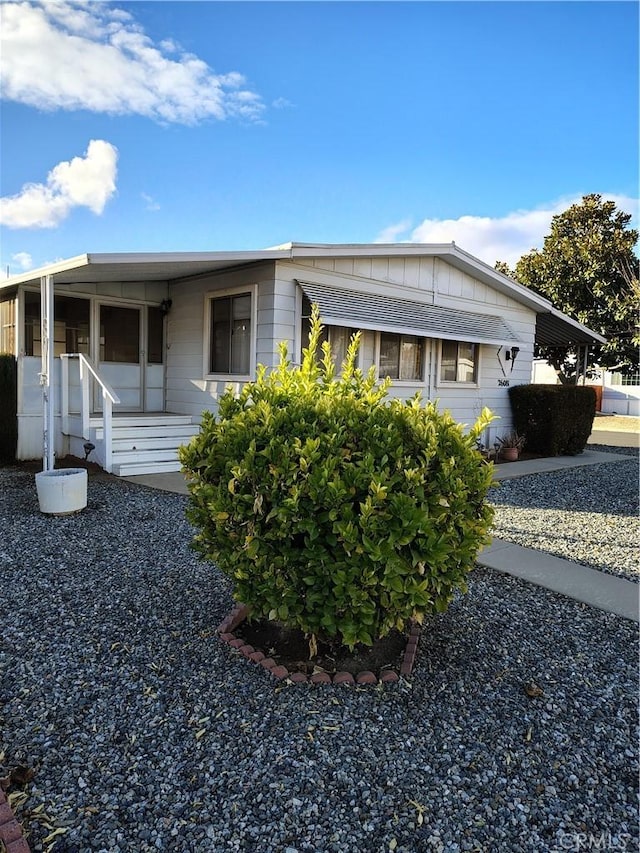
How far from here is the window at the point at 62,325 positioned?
8.93 meters

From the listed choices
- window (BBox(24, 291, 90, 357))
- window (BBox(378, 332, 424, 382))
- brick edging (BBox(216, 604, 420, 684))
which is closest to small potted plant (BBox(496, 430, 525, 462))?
window (BBox(378, 332, 424, 382))

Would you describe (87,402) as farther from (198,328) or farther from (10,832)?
(10,832)

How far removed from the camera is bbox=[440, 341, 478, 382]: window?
11.1 meters

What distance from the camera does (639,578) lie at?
4.36 m

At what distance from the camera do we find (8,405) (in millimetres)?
8422

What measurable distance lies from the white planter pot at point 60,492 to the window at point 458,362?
7.59 meters

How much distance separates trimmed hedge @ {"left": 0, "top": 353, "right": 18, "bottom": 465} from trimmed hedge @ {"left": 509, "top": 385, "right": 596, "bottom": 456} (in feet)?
32.3

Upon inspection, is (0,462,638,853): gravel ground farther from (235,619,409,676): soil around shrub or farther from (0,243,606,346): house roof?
Result: (0,243,606,346): house roof

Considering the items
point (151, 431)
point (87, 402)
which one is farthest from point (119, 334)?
point (151, 431)

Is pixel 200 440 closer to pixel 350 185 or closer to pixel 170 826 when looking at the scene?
pixel 170 826

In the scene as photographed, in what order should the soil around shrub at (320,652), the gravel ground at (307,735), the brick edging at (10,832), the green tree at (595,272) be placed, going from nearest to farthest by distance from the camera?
the brick edging at (10,832) → the gravel ground at (307,735) → the soil around shrub at (320,652) → the green tree at (595,272)

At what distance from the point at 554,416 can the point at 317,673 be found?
395 inches

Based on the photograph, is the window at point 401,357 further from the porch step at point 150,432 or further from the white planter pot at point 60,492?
the white planter pot at point 60,492

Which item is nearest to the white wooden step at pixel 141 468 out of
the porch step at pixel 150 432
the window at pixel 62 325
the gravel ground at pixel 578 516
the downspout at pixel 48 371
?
the porch step at pixel 150 432
